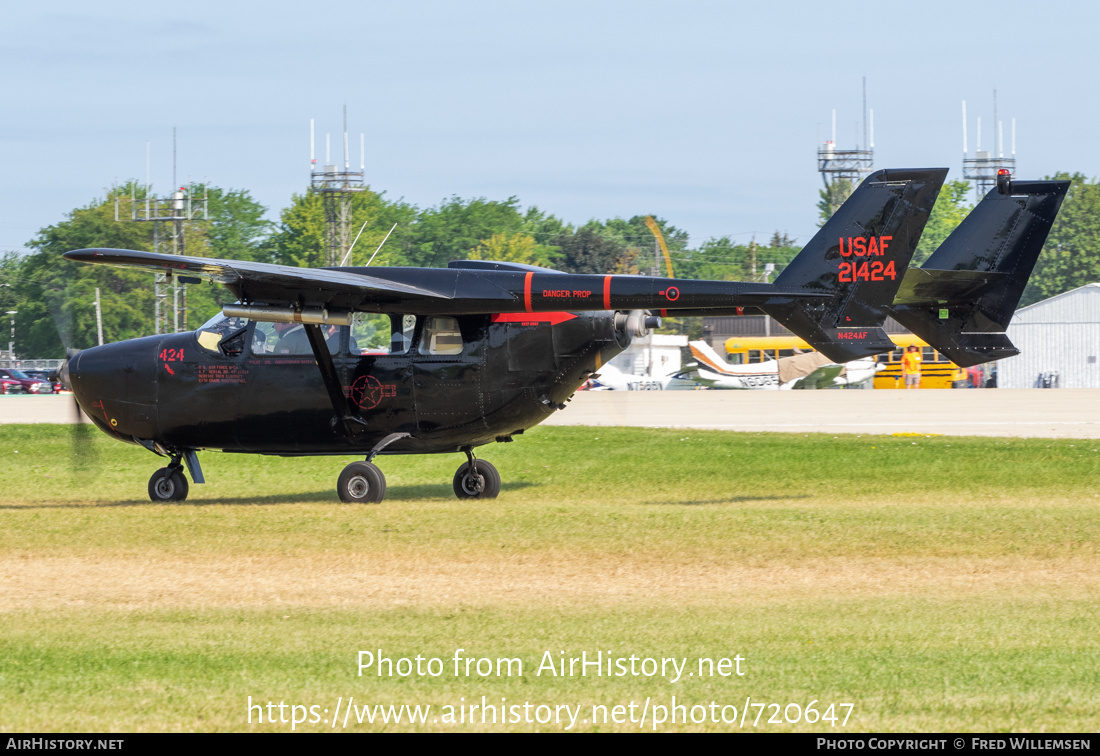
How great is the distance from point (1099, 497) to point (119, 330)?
54834 mm

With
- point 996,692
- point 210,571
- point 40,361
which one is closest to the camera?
point 996,692

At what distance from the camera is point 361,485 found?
15.7m

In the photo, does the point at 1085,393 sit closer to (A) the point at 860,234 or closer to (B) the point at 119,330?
(A) the point at 860,234

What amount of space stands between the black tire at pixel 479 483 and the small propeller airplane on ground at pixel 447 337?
0.09 feet

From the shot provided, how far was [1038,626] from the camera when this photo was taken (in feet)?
26.7

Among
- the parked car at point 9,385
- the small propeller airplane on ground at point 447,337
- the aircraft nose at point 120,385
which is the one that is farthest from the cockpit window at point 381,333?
the parked car at point 9,385

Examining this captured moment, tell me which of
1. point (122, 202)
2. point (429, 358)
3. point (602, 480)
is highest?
point (122, 202)

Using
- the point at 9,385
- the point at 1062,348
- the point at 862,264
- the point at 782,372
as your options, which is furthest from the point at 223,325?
the point at 9,385

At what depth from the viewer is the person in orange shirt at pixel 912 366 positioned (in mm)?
61312

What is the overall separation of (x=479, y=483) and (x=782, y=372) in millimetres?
47348

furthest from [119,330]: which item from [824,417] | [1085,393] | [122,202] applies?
[1085,393]

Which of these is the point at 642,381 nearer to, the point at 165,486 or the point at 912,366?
the point at 912,366

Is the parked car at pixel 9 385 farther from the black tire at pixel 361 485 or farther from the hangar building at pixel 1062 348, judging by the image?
the black tire at pixel 361 485

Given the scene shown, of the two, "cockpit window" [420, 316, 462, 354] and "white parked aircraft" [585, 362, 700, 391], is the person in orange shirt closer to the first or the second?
"white parked aircraft" [585, 362, 700, 391]
